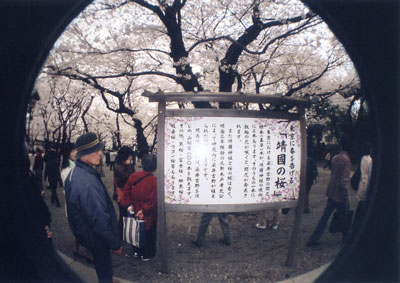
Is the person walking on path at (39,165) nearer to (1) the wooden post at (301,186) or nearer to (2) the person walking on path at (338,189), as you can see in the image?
(1) the wooden post at (301,186)

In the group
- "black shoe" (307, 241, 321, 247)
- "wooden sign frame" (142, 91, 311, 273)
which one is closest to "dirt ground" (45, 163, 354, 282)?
"black shoe" (307, 241, 321, 247)

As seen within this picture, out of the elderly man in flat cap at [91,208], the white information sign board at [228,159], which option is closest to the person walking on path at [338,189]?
the white information sign board at [228,159]

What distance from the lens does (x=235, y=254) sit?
241 cm

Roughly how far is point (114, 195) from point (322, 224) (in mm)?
2579

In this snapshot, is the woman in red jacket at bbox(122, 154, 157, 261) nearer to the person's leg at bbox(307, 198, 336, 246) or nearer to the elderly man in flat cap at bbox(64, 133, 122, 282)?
the elderly man in flat cap at bbox(64, 133, 122, 282)

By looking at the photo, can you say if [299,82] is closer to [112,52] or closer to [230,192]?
[230,192]

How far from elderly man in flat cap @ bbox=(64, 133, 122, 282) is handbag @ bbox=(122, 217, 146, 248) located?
380 mm

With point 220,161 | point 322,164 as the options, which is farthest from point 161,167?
point 322,164

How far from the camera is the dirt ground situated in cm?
218

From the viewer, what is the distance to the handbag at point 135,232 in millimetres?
2273

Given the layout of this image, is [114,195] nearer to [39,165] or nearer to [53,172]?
[53,172]

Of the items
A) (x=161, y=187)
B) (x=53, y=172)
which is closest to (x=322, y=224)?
→ (x=161, y=187)

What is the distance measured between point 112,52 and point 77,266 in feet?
9.42

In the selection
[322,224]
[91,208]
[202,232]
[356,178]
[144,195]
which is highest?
[356,178]
